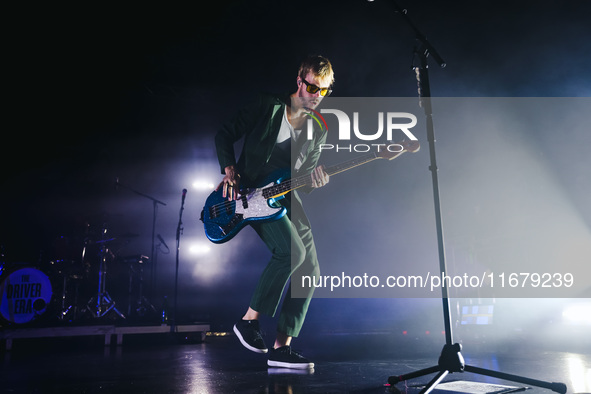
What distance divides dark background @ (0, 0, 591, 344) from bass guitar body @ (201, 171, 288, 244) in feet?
8.42

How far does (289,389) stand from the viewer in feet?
6.52

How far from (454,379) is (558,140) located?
5.08m

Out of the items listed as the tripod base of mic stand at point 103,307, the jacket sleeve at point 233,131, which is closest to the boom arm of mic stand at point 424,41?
the jacket sleeve at point 233,131

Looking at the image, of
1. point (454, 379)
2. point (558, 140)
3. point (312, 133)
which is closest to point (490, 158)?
point (558, 140)

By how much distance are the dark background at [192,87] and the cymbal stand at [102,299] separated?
0.31 meters

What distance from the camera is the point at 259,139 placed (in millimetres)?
3068

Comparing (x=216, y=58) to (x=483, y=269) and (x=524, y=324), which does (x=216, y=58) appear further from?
(x=524, y=324)

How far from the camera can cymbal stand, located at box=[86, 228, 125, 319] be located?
606cm

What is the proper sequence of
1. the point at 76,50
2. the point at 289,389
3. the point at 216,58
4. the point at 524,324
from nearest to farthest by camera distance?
the point at 289,389 → the point at 76,50 → the point at 216,58 → the point at 524,324

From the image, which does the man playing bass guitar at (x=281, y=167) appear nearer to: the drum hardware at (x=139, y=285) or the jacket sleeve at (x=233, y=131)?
the jacket sleeve at (x=233, y=131)

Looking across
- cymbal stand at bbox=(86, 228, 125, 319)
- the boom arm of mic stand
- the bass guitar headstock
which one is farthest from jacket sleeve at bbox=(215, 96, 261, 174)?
cymbal stand at bbox=(86, 228, 125, 319)

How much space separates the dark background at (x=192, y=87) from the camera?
4.89 m

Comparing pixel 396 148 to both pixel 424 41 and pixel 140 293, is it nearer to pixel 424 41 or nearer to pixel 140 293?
pixel 424 41

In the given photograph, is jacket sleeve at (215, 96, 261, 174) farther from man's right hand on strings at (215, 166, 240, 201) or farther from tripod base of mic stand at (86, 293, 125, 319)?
tripod base of mic stand at (86, 293, 125, 319)
